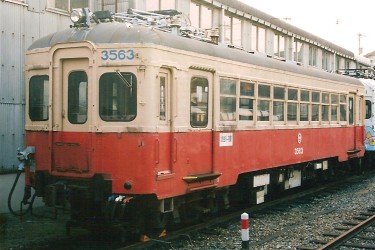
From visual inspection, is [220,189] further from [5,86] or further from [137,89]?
[5,86]

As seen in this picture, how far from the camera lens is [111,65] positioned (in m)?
8.08

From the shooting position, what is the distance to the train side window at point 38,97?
28.8ft

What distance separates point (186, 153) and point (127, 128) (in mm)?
1146

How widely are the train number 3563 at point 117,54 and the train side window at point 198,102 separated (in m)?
1.26

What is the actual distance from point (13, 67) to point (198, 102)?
4376mm

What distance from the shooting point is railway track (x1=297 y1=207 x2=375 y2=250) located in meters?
8.84

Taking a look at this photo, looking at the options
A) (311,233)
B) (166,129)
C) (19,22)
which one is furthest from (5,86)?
(311,233)

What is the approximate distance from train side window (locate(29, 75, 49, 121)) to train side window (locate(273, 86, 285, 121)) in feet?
16.1

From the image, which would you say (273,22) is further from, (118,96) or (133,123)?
(133,123)

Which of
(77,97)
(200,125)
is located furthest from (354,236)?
(77,97)

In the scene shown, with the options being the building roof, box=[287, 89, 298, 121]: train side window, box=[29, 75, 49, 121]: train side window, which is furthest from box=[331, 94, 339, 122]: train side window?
box=[29, 75, 49, 121]: train side window

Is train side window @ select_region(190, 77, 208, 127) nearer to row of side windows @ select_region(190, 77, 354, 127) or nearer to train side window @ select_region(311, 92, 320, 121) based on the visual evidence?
row of side windows @ select_region(190, 77, 354, 127)

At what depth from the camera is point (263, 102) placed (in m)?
11.1

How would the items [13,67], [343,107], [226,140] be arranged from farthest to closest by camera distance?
[343,107] → [13,67] → [226,140]
